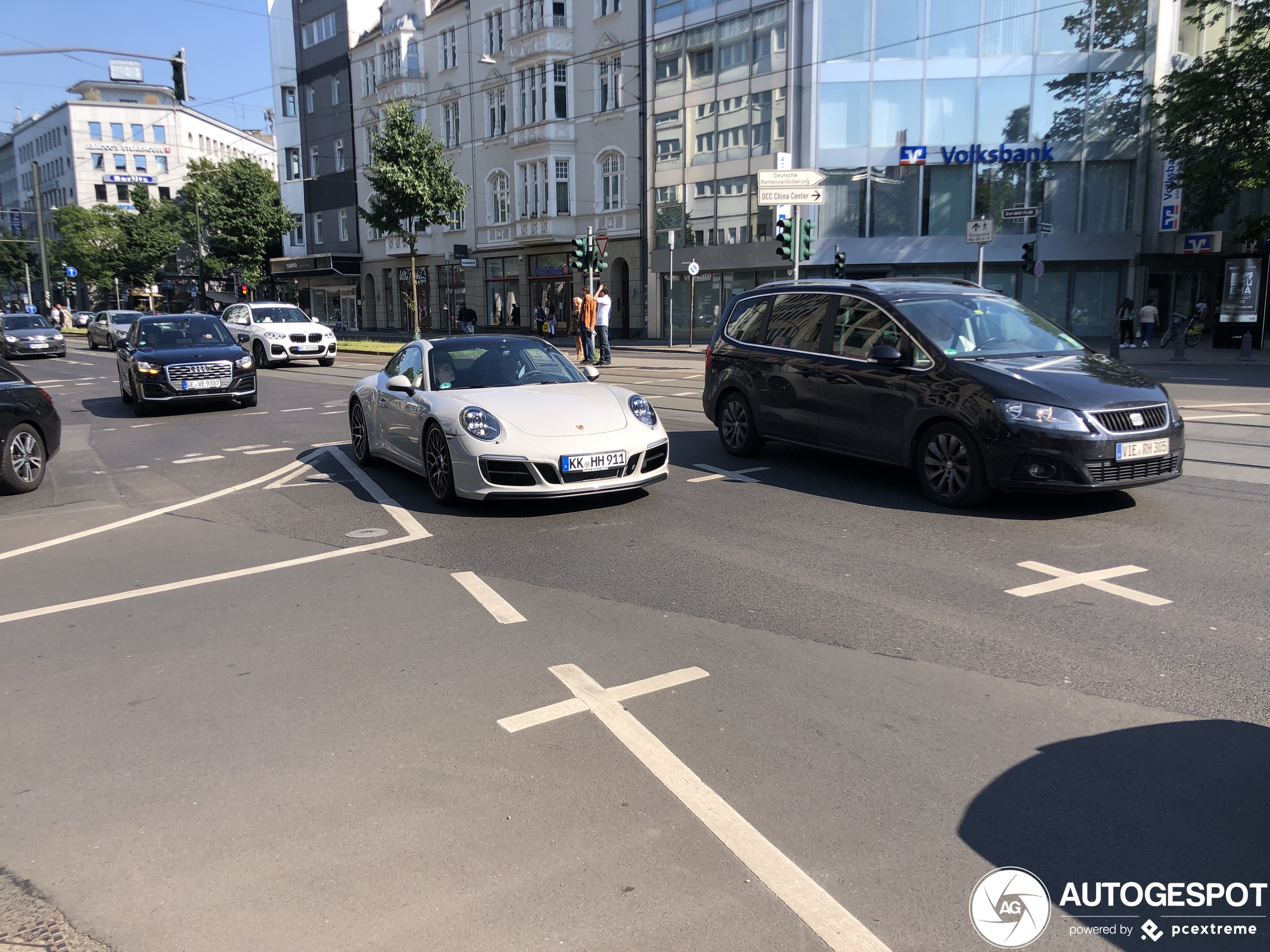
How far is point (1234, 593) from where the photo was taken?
550 cm

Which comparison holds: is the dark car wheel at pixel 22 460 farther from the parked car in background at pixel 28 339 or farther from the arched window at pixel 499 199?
the arched window at pixel 499 199

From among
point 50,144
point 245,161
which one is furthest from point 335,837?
point 50,144

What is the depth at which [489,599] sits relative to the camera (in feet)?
18.7

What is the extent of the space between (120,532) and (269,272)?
6370 cm

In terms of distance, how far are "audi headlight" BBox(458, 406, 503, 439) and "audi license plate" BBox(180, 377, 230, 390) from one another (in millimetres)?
9465

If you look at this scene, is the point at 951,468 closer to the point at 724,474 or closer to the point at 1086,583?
the point at 1086,583

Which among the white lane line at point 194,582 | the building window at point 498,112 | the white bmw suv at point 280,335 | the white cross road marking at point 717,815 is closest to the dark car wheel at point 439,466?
the white lane line at point 194,582

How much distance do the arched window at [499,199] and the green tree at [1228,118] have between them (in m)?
27.8

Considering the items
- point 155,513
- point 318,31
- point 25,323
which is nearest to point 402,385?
point 155,513

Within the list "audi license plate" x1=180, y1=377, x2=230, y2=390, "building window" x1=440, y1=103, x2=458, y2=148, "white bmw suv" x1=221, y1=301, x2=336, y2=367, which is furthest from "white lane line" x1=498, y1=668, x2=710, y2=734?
"building window" x1=440, y1=103, x2=458, y2=148

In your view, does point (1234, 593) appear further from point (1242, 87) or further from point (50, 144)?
point (50, 144)

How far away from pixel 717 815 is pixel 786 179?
17765 millimetres

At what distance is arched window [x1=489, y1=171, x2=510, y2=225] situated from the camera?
153ft

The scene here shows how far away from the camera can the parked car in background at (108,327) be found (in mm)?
37750
